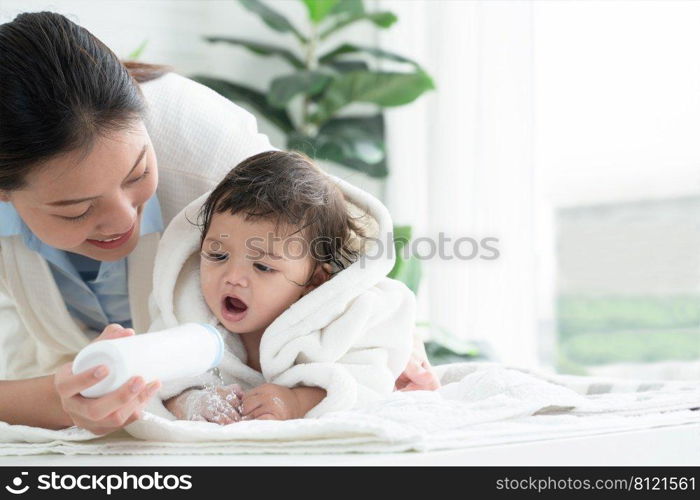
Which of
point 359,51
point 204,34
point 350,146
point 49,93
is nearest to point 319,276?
point 49,93

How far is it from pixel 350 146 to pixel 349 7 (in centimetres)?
53

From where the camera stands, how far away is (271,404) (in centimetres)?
115

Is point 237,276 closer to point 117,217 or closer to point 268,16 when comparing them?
point 117,217

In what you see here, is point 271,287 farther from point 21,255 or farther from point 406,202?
point 406,202

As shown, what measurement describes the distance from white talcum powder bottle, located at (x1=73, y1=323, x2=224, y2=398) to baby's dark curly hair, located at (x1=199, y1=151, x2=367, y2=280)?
0.31 metres

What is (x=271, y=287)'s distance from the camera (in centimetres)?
125

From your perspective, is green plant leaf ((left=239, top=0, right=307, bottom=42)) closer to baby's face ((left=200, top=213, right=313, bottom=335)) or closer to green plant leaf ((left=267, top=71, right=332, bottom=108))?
green plant leaf ((left=267, top=71, right=332, bottom=108))

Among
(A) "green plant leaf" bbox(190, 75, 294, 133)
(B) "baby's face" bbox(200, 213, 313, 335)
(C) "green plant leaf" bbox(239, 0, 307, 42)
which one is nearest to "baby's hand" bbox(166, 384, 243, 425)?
(B) "baby's face" bbox(200, 213, 313, 335)

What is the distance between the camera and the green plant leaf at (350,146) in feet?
9.05

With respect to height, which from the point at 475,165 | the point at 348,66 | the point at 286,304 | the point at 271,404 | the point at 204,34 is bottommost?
the point at 271,404

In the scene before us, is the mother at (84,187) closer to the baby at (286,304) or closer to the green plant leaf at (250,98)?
the baby at (286,304)

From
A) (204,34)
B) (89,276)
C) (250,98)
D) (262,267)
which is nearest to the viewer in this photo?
(262,267)

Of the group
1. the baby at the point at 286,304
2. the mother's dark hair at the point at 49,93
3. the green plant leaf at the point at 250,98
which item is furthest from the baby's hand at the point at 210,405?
the green plant leaf at the point at 250,98

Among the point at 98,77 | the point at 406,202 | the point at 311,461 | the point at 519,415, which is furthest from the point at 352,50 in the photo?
the point at 311,461
